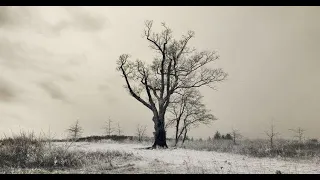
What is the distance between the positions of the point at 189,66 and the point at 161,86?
2.79 meters

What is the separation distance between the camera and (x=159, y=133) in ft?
87.9

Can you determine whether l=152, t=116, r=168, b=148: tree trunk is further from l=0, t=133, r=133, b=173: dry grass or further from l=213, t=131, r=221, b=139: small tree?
l=213, t=131, r=221, b=139: small tree

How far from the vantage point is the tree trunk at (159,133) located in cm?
2650

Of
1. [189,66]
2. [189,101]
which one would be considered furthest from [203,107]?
[189,66]

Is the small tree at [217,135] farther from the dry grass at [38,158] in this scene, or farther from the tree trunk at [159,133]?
the dry grass at [38,158]

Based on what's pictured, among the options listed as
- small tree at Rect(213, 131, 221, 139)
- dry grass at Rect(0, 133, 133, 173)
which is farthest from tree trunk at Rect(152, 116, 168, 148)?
small tree at Rect(213, 131, 221, 139)

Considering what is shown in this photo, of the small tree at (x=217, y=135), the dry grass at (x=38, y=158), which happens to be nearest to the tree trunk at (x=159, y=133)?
the dry grass at (x=38, y=158)

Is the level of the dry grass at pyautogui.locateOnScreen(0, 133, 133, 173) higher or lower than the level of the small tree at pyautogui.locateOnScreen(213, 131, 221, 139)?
higher

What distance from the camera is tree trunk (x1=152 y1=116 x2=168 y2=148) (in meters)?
26.5

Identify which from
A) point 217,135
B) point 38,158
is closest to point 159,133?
point 38,158

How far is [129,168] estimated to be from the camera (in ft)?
43.4

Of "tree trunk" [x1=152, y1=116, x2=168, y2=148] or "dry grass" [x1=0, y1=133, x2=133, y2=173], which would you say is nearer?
"dry grass" [x1=0, y1=133, x2=133, y2=173]
